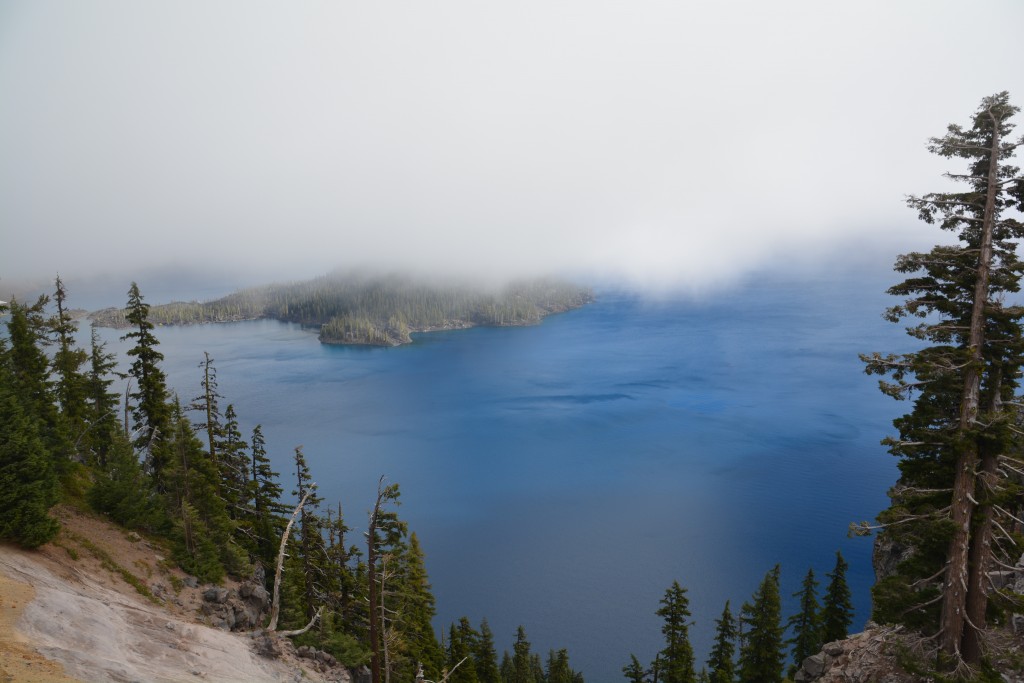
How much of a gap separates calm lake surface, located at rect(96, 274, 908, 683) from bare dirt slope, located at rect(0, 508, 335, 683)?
1258 inches

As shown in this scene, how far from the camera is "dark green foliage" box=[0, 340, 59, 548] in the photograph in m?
14.8

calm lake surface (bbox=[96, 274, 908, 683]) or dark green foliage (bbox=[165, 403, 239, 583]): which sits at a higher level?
dark green foliage (bbox=[165, 403, 239, 583])

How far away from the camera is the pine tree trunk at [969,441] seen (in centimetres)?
1048

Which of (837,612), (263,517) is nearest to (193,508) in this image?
(263,517)

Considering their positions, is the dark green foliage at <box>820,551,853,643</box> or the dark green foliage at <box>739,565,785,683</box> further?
the dark green foliage at <box>820,551,853,643</box>

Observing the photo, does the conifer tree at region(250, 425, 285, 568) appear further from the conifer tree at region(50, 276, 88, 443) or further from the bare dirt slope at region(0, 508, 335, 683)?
the conifer tree at region(50, 276, 88, 443)

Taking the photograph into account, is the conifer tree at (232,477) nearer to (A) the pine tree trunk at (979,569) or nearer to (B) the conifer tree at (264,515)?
(B) the conifer tree at (264,515)

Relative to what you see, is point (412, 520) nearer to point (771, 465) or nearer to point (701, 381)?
point (771, 465)

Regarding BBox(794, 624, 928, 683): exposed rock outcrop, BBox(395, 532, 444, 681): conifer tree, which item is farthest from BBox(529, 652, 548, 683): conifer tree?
BBox(794, 624, 928, 683): exposed rock outcrop

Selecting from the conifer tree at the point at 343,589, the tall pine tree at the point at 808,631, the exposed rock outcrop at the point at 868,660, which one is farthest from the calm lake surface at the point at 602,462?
the exposed rock outcrop at the point at 868,660

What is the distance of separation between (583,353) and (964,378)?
489 feet

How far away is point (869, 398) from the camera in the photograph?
101000 mm

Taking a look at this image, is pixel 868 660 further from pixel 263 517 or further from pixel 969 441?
pixel 263 517

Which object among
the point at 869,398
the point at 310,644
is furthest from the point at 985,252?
the point at 869,398
